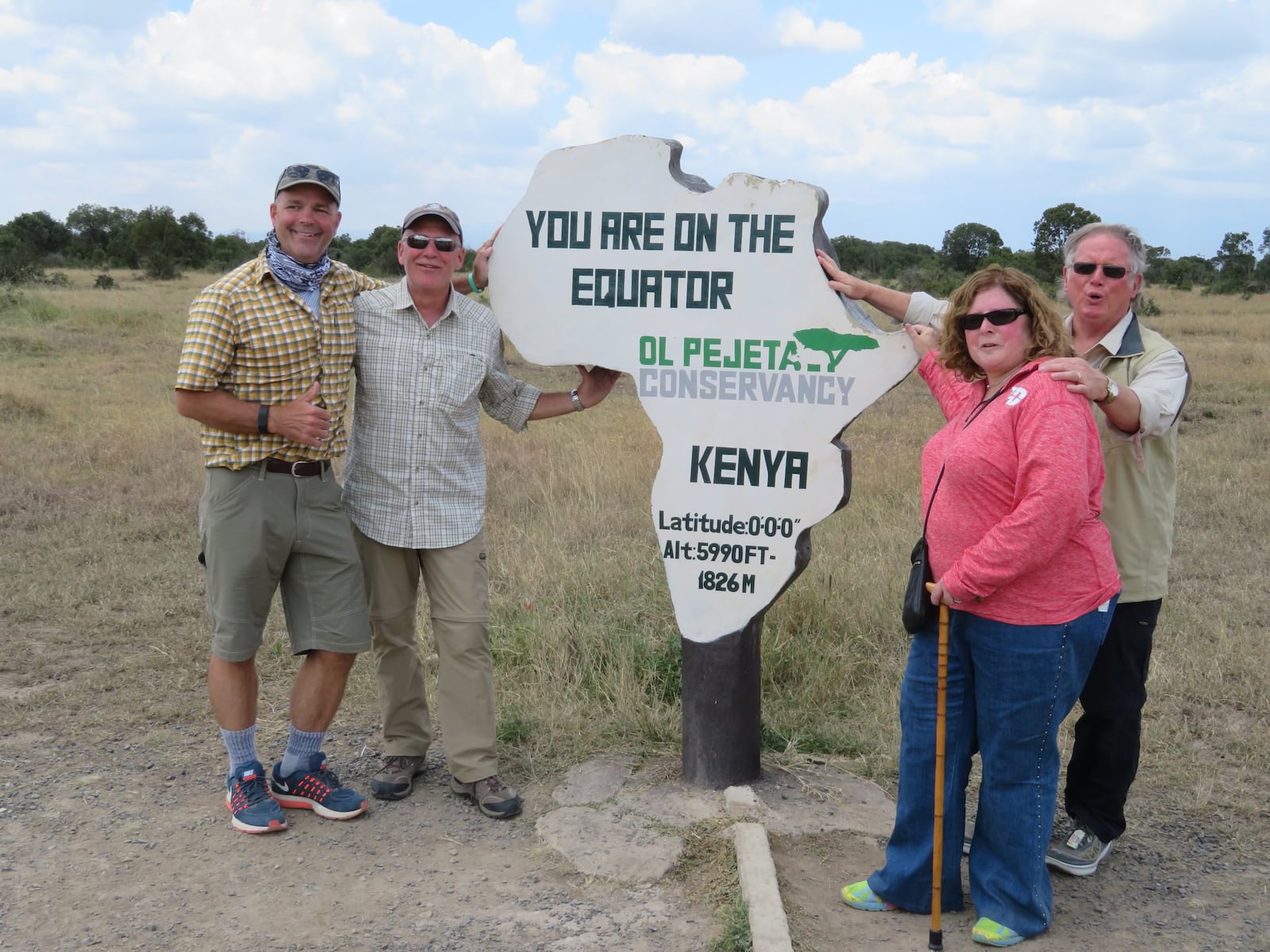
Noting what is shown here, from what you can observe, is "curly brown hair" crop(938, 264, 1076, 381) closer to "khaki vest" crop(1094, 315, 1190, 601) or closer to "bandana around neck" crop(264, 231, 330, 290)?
"khaki vest" crop(1094, 315, 1190, 601)

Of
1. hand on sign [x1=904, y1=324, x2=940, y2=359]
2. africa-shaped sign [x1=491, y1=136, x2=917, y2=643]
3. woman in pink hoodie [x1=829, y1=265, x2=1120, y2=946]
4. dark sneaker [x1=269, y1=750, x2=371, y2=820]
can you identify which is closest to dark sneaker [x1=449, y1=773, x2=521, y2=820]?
dark sneaker [x1=269, y1=750, x2=371, y2=820]

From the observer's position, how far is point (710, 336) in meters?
3.88

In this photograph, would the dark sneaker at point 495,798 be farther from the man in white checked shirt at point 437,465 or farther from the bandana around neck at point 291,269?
the bandana around neck at point 291,269

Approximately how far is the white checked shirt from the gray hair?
1.94m

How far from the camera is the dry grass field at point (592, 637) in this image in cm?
437

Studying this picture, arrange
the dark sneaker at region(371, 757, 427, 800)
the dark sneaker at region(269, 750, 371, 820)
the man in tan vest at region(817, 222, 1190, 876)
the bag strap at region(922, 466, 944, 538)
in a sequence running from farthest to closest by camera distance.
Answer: the dark sneaker at region(371, 757, 427, 800)
the dark sneaker at region(269, 750, 371, 820)
the man in tan vest at region(817, 222, 1190, 876)
the bag strap at region(922, 466, 944, 538)

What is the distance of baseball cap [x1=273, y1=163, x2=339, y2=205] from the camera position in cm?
372

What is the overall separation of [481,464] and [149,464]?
19.7ft

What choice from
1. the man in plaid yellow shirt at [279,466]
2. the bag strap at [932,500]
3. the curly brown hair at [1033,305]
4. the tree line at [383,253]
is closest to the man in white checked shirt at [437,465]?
the man in plaid yellow shirt at [279,466]

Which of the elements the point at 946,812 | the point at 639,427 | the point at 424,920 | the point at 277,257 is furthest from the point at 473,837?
the point at 639,427

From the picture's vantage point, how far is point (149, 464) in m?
9.14

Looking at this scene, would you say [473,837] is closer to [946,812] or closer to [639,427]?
[946,812]

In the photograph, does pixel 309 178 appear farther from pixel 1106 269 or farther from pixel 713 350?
pixel 1106 269

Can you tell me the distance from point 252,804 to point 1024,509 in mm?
2716
